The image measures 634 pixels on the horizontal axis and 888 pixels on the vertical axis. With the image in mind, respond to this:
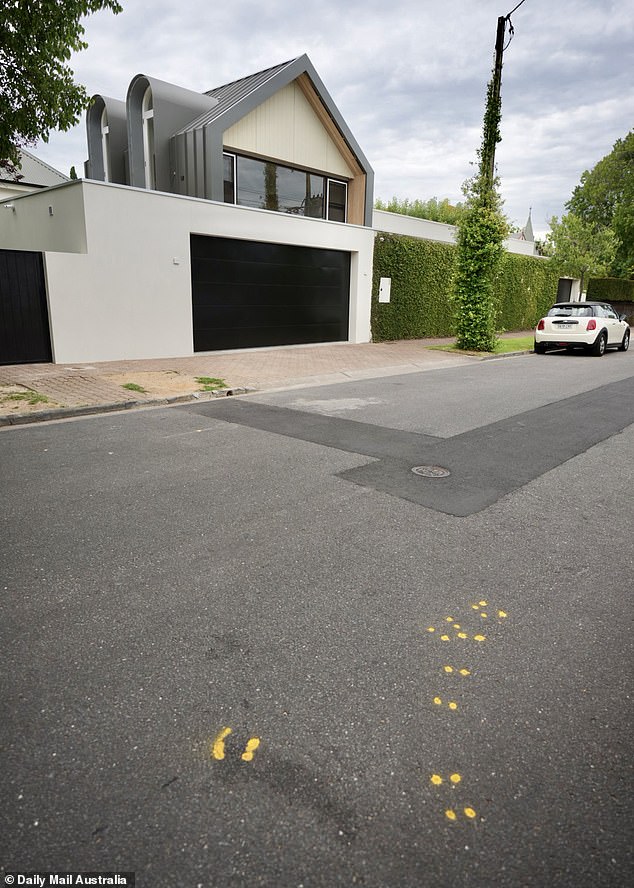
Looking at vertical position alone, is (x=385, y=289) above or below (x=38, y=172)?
below

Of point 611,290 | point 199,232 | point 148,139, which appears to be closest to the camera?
point 199,232

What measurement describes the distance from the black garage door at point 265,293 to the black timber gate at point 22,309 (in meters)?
3.83

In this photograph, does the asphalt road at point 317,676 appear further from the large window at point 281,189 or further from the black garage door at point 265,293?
the large window at point 281,189

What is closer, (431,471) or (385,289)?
(431,471)

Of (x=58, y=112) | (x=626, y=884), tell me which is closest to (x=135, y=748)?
(x=626, y=884)

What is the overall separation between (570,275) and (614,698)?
1344 inches

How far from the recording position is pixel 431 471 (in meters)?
5.50

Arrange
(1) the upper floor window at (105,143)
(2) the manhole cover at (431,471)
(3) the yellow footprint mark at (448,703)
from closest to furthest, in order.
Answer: (3) the yellow footprint mark at (448,703) < (2) the manhole cover at (431,471) < (1) the upper floor window at (105,143)

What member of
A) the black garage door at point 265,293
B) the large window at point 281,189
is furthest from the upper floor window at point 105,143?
the black garage door at point 265,293

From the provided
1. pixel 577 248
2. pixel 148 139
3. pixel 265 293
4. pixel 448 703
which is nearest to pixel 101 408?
pixel 448 703

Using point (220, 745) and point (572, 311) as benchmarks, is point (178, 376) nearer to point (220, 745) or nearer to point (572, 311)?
point (220, 745)

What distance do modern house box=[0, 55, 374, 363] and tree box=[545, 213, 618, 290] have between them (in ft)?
49.7

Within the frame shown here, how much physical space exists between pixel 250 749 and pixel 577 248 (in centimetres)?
3427

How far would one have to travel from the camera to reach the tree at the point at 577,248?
3033cm
